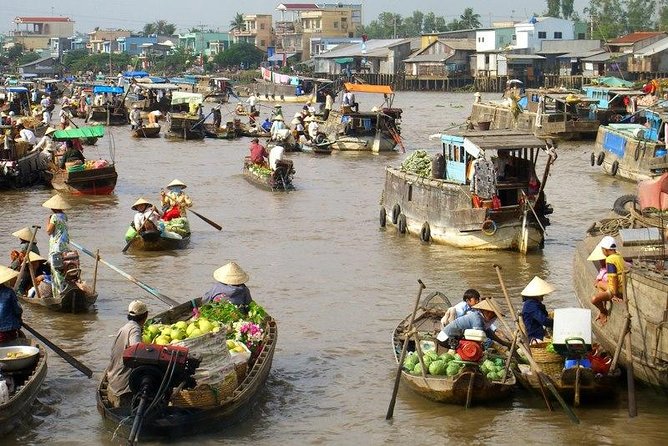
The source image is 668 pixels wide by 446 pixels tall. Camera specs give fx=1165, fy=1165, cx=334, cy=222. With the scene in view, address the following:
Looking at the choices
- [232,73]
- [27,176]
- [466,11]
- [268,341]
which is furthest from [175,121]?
[466,11]

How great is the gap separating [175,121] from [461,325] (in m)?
29.7

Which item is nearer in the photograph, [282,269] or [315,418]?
[315,418]

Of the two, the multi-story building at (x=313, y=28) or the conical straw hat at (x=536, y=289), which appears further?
the multi-story building at (x=313, y=28)

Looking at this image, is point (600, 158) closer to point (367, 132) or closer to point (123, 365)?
point (367, 132)

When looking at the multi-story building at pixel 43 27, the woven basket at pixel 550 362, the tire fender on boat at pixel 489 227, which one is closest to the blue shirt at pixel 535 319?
A: the woven basket at pixel 550 362

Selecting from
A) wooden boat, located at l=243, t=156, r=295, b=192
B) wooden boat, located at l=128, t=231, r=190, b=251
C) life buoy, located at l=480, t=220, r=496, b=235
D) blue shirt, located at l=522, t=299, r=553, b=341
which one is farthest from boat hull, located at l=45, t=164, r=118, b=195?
blue shirt, located at l=522, t=299, r=553, b=341

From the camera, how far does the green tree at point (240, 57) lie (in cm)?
10856

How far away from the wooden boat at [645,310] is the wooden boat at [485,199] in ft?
16.8

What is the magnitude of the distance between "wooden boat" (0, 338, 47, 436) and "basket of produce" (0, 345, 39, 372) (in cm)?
5

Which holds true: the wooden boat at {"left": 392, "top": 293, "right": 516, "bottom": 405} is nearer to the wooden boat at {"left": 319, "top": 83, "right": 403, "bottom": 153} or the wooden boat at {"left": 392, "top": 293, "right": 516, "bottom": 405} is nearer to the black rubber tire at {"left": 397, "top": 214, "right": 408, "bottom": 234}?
the black rubber tire at {"left": 397, "top": 214, "right": 408, "bottom": 234}

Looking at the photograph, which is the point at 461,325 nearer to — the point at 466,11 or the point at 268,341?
the point at 268,341

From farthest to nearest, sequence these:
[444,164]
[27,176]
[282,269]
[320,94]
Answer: [320,94], [27,176], [444,164], [282,269]

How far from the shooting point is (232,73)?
104 meters

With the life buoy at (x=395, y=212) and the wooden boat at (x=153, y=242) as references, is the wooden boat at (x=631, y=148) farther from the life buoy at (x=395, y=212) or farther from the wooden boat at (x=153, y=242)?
the wooden boat at (x=153, y=242)
